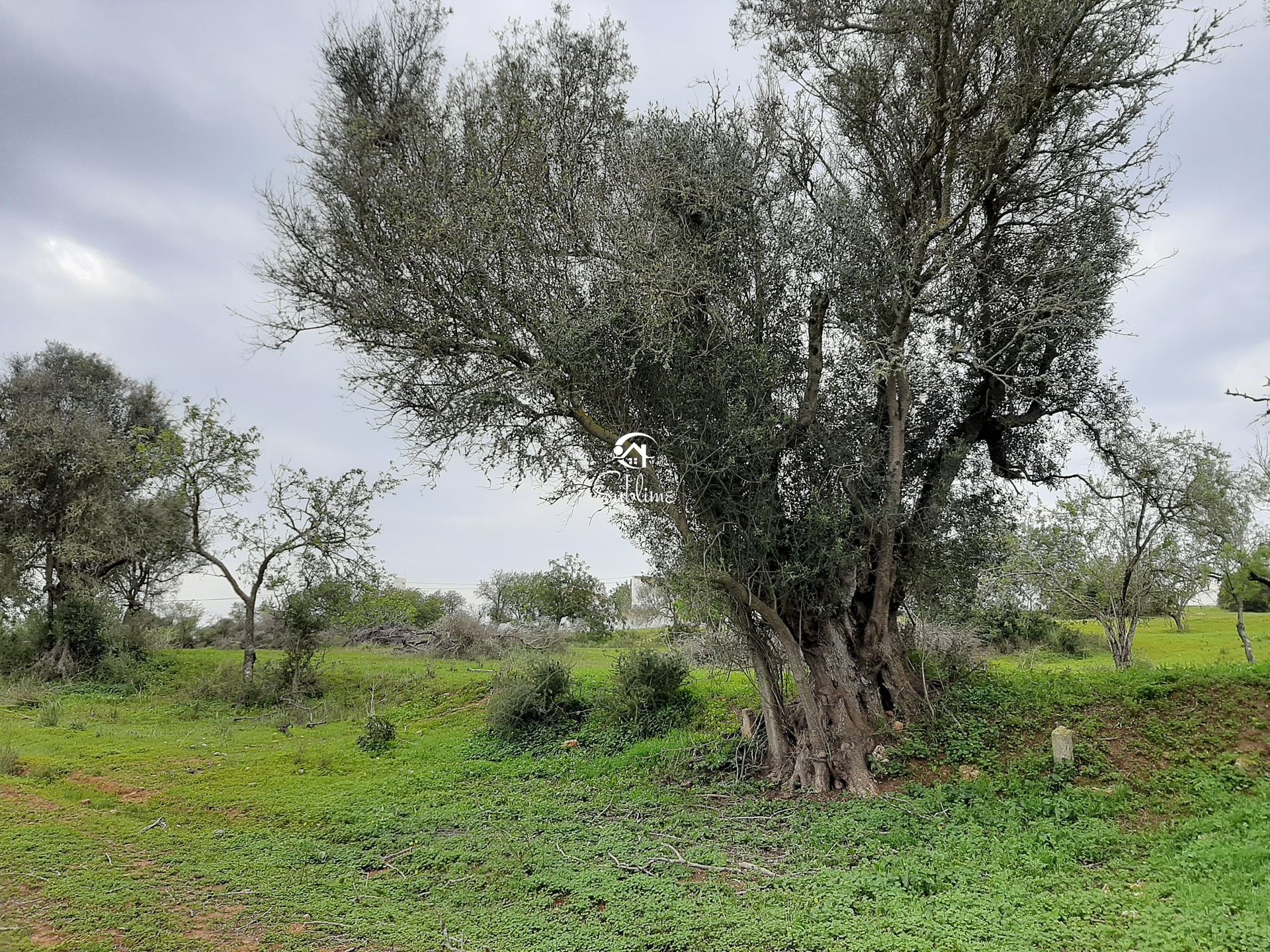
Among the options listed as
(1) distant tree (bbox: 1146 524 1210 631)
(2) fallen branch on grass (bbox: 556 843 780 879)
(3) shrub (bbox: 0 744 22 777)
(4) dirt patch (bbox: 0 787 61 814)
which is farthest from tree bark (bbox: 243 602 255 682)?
(1) distant tree (bbox: 1146 524 1210 631)

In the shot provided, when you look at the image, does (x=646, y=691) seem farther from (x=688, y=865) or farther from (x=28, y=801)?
(x=28, y=801)

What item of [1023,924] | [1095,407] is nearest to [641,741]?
[1023,924]

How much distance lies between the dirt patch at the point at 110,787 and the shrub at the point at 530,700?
590 centimetres

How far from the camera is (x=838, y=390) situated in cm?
1137

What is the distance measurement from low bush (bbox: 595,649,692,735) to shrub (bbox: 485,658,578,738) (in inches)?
35.8

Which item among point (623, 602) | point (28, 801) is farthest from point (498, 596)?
point (28, 801)

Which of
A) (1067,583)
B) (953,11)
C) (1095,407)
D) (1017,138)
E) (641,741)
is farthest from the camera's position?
(1067,583)

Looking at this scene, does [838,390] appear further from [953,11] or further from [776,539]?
[953,11]

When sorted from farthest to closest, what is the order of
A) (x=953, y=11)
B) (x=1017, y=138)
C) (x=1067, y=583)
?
(x=1067, y=583)
(x=1017, y=138)
(x=953, y=11)

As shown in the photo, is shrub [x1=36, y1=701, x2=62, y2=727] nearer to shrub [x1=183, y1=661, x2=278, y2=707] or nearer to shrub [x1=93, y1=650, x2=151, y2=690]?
shrub [x1=183, y1=661, x2=278, y2=707]

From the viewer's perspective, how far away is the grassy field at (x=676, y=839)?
587 centimetres

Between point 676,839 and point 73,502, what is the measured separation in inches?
946

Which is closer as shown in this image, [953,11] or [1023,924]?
[1023,924]

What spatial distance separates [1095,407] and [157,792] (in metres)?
15.5
